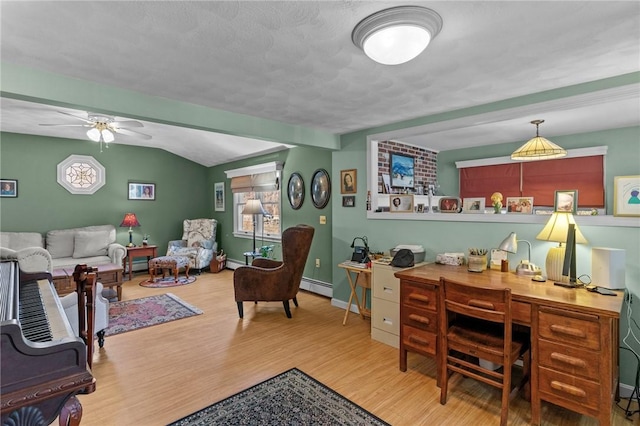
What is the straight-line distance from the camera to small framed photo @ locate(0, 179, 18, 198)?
5.17 m

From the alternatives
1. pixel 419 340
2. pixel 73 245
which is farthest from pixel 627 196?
pixel 73 245

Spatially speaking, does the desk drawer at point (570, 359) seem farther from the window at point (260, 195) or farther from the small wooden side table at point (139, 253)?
the small wooden side table at point (139, 253)

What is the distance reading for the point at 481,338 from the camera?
210 cm

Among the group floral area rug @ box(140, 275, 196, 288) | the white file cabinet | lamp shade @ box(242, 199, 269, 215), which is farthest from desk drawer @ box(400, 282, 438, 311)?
floral area rug @ box(140, 275, 196, 288)

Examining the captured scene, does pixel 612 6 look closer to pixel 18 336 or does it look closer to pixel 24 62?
pixel 18 336

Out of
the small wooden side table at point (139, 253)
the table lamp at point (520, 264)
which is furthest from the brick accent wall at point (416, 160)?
the small wooden side table at point (139, 253)

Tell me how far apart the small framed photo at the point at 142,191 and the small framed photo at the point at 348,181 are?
446cm

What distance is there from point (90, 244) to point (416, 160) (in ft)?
18.2

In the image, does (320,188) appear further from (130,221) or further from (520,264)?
(130,221)

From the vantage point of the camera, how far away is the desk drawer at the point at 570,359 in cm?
175

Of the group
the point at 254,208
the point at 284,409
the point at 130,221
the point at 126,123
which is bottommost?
the point at 284,409

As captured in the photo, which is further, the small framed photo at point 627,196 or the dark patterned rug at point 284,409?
the small framed photo at point 627,196

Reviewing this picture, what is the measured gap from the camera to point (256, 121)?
333 cm

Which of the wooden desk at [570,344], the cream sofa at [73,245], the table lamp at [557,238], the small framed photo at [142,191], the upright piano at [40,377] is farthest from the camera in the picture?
the small framed photo at [142,191]
